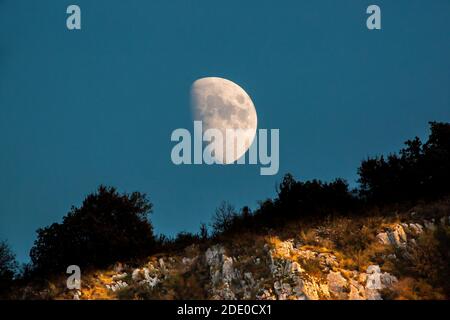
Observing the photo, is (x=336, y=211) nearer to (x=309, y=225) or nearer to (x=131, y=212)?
(x=309, y=225)

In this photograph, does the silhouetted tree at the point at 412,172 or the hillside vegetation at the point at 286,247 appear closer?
the hillside vegetation at the point at 286,247

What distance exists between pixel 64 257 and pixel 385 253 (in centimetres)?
1915

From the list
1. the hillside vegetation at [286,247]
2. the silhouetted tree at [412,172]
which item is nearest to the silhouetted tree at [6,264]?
the hillside vegetation at [286,247]

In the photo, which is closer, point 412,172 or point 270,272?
point 270,272

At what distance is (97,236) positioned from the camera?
2319 centimetres

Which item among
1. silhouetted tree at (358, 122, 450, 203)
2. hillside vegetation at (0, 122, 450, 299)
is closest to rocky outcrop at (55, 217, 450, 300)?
hillside vegetation at (0, 122, 450, 299)

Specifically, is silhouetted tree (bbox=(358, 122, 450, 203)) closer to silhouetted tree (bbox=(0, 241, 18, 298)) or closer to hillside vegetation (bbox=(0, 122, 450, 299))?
hillside vegetation (bbox=(0, 122, 450, 299))

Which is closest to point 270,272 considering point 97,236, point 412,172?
point 97,236

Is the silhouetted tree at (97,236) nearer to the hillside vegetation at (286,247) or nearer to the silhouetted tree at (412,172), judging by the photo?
the hillside vegetation at (286,247)

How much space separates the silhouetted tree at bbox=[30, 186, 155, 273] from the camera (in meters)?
22.7

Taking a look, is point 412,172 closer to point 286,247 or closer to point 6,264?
point 286,247

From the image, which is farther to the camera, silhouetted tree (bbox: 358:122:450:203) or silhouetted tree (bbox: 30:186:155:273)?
silhouetted tree (bbox: 358:122:450:203)

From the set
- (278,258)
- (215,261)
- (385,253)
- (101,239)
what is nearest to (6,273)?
(101,239)

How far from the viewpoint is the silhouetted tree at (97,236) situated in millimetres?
22688
